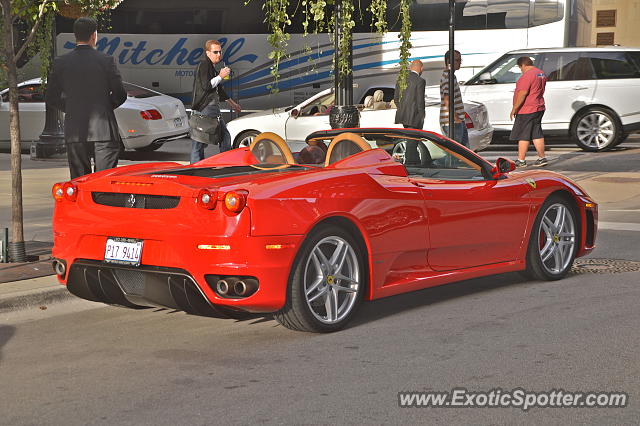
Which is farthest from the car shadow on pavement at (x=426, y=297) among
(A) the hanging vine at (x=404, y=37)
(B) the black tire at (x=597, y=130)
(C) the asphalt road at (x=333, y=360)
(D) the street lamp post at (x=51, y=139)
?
(B) the black tire at (x=597, y=130)

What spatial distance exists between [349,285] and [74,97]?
343 centimetres

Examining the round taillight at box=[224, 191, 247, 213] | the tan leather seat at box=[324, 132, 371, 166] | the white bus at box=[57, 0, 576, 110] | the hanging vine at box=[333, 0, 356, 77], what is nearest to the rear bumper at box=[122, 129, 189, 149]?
the white bus at box=[57, 0, 576, 110]

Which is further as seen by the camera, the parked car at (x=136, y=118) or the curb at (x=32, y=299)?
the parked car at (x=136, y=118)

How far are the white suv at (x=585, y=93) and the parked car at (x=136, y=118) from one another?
5.55m

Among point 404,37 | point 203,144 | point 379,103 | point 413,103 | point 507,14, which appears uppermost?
point 507,14

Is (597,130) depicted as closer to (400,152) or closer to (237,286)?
(400,152)

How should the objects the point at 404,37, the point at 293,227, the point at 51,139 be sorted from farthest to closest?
the point at 51,139 → the point at 404,37 → the point at 293,227

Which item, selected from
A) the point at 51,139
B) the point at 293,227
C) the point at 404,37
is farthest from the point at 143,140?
the point at 293,227

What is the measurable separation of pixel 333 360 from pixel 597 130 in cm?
1681

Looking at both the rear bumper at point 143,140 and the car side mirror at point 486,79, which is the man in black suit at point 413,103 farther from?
the car side mirror at point 486,79

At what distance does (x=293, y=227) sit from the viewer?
6414mm

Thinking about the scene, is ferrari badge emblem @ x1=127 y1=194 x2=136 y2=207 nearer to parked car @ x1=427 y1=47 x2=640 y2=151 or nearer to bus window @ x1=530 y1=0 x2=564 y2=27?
parked car @ x1=427 y1=47 x2=640 y2=151

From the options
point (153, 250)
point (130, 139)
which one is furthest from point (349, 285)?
point (130, 139)

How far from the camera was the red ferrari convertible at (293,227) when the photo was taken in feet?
20.7
